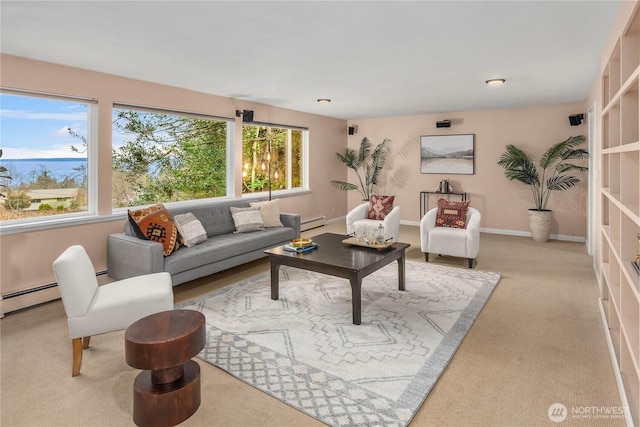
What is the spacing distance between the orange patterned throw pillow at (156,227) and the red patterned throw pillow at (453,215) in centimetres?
343

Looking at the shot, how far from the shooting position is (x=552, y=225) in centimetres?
671

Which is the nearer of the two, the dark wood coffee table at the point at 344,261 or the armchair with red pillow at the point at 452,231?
the dark wood coffee table at the point at 344,261

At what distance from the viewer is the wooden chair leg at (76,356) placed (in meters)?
2.47

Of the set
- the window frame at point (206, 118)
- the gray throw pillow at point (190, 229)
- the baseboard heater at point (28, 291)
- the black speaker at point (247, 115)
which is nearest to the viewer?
the baseboard heater at point (28, 291)

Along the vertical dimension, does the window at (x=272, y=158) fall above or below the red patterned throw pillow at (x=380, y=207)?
above

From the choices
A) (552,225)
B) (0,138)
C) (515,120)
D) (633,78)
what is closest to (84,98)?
(0,138)

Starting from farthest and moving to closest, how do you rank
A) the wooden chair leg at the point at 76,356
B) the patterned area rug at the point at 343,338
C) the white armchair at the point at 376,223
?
the white armchair at the point at 376,223, the wooden chair leg at the point at 76,356, the patterned area rug at the point at 343,338

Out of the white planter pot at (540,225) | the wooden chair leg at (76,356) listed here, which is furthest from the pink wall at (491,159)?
the wooden chair leg at (76,356)

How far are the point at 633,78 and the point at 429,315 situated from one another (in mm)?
2243

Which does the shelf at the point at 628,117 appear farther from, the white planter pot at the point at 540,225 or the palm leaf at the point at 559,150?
the white planter pot at the point at 540,225

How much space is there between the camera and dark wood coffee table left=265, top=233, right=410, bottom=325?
3195 millimetres

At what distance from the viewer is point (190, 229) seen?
435 cm

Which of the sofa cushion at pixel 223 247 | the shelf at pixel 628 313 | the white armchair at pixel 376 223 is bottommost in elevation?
the shelf at pixel 628 313

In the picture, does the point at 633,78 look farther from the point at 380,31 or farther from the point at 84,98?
the point at 84,98
